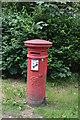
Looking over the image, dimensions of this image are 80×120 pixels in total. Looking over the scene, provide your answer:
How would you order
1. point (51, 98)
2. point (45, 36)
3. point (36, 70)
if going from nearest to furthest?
point (36, 70) < point (51, 98) < point (45, 36)

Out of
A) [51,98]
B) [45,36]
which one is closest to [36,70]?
[51,98]

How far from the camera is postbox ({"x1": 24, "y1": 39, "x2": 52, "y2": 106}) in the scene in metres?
4.10

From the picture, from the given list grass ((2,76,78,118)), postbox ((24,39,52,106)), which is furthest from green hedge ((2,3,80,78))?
postbox ((24,39,52,106))

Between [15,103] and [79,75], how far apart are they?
9.80 feet

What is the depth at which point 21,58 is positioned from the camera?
5.86 metres

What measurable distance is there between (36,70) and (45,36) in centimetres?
212

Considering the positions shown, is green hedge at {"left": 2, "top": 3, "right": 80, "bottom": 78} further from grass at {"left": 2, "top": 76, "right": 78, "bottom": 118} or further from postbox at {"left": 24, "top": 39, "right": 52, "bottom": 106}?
postbox at {"left": 24, "top": 39, "right": 52, "bottom": 106}

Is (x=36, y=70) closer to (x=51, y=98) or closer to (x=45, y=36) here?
(x=51, y=98)

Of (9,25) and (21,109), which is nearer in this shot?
(21,109)

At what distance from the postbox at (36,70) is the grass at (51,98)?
22 centimetres

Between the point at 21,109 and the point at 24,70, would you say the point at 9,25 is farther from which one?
the point at 21,109

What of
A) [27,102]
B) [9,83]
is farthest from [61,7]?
[27,102]

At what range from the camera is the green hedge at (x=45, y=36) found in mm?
5906

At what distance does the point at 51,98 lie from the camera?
4734 mm
